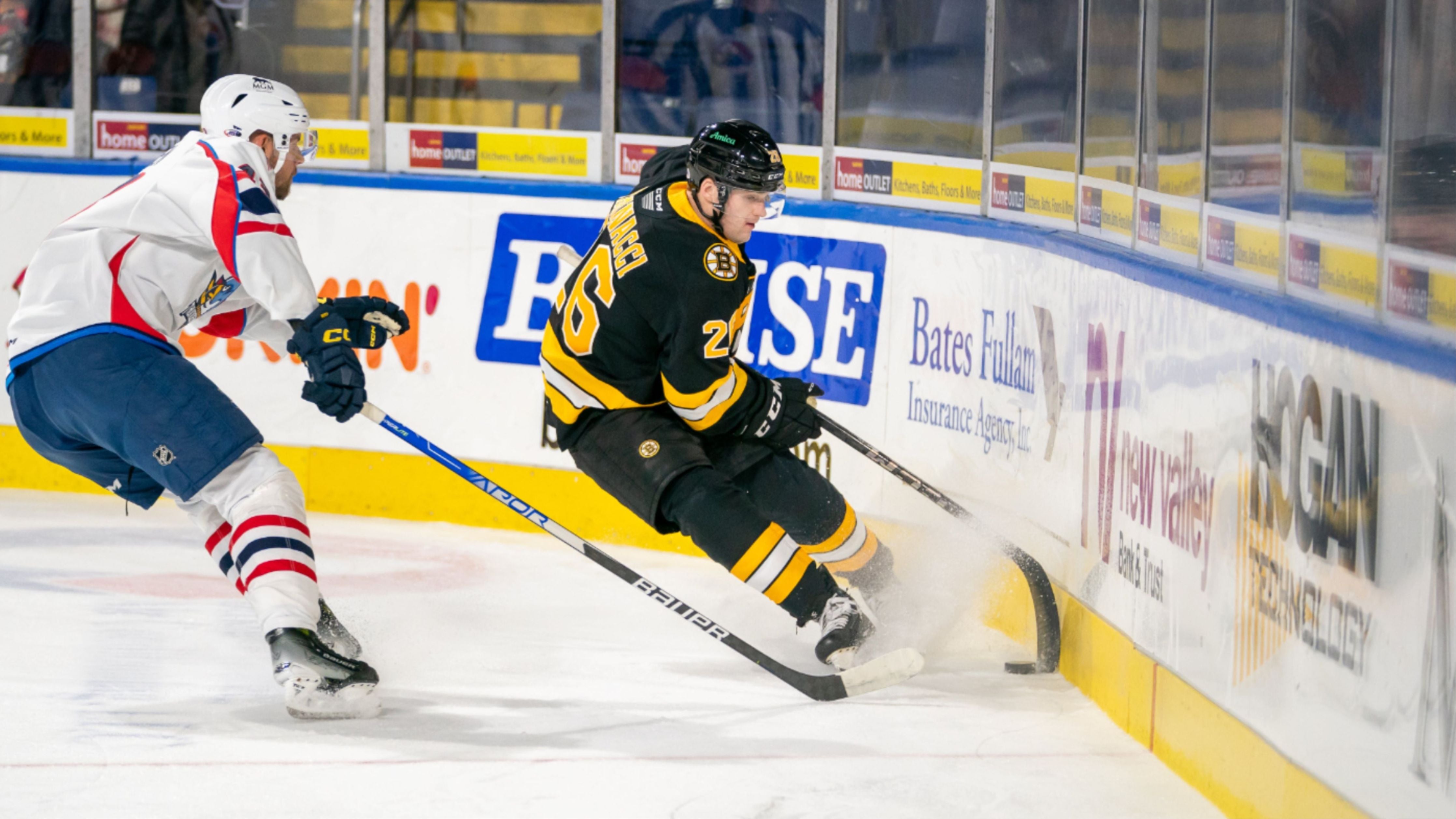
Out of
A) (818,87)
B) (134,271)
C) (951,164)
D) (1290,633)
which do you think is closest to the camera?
(1290,633)

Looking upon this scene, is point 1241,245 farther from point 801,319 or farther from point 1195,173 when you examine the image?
point 801,319

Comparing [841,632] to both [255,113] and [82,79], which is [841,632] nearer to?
[255,113]

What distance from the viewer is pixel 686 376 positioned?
388 cm

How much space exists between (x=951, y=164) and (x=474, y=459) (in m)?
1.91

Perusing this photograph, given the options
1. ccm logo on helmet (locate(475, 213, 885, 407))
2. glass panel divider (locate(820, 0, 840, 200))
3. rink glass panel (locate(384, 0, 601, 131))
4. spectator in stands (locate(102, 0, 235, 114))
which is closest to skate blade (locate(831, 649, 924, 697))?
ccm logo on helmet (locate(475, 213, 885, 407))

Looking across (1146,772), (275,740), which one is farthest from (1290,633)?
(275,740)

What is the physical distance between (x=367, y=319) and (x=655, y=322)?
652 millimetres

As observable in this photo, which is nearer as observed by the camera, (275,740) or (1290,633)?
(1290,633)

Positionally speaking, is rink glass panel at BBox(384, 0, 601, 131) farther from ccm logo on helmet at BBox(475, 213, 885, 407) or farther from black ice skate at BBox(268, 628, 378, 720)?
black ice skate at BBox(268, 628, 378, 720)

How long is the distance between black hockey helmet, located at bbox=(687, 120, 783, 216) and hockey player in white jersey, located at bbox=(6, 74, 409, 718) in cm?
76

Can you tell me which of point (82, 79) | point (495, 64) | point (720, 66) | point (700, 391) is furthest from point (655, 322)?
point (82, 79)

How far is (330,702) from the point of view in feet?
11.6

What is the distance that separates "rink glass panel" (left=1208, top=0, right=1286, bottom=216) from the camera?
3.02 metres

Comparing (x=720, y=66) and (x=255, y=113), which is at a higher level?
(x=720, y=66)
